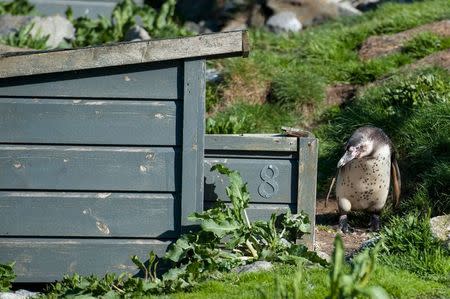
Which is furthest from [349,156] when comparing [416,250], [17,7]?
[17,7]

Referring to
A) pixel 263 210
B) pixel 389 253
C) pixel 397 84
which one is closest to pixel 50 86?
pixel 263 210

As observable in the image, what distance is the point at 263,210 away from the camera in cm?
682

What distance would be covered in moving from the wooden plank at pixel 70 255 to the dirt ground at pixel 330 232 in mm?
1497

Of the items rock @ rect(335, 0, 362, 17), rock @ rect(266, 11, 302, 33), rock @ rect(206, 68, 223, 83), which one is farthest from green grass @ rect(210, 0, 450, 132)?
rock @ rect(335, 0, 362, 17)

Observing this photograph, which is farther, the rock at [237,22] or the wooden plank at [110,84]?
the rock at [237,22]

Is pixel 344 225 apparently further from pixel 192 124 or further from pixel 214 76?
pixel 214 76

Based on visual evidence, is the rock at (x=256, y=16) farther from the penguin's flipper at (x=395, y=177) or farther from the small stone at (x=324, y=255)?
the small stone at (x=324, y=255)

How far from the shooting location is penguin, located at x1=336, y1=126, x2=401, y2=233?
8.02 metres

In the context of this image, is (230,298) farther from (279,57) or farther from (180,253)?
(279,57)

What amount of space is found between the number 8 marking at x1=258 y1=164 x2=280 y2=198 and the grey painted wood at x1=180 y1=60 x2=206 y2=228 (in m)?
0.56

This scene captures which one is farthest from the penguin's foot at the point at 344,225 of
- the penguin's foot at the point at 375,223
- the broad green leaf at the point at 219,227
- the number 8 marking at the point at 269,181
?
the broad green leaf at the point at 219,227

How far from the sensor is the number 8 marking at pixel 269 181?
6.77 m

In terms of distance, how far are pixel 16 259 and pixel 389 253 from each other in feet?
7.80

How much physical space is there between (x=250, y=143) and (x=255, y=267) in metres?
0.90
